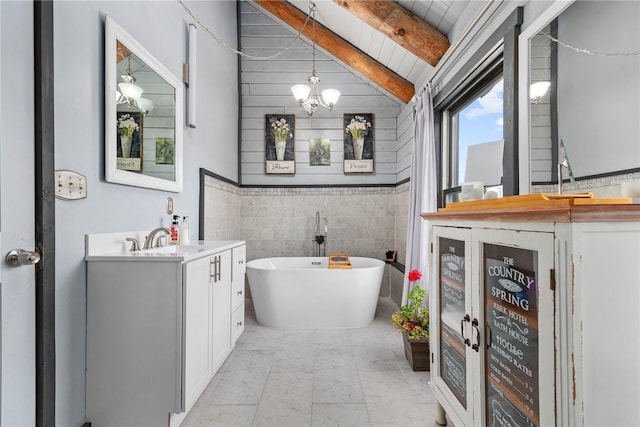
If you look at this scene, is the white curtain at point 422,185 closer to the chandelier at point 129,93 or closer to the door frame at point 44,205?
the chandelier at point 129,93

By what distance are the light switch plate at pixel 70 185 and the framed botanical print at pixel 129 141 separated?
280 millimetres

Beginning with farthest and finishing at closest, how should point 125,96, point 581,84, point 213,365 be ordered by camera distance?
point 213,365 < point 125,96 < point 581,84

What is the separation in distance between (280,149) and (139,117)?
7.83 feet

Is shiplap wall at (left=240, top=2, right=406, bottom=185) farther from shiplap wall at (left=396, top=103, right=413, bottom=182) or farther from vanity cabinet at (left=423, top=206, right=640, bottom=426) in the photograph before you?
vanity cabinet at (left=423, top=206, right=640, bottom=426)

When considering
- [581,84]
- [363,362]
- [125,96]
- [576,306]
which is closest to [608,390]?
[576,306]

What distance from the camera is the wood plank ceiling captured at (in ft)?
8.85

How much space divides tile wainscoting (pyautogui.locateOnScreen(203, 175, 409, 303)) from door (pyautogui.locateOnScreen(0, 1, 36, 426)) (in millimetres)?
3020

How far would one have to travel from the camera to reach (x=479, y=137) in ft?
8.17

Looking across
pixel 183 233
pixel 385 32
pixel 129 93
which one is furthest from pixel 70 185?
pixel 385 32

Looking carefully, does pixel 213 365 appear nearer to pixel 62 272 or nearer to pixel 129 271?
pixel 129 271

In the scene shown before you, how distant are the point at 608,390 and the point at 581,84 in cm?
106

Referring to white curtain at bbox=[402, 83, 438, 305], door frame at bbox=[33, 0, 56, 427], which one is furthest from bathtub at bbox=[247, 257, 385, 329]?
door frame at bbox=[33, 0, 56, 427]

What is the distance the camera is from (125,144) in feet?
6.04

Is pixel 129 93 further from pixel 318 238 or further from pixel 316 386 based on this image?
pixel 318 238
